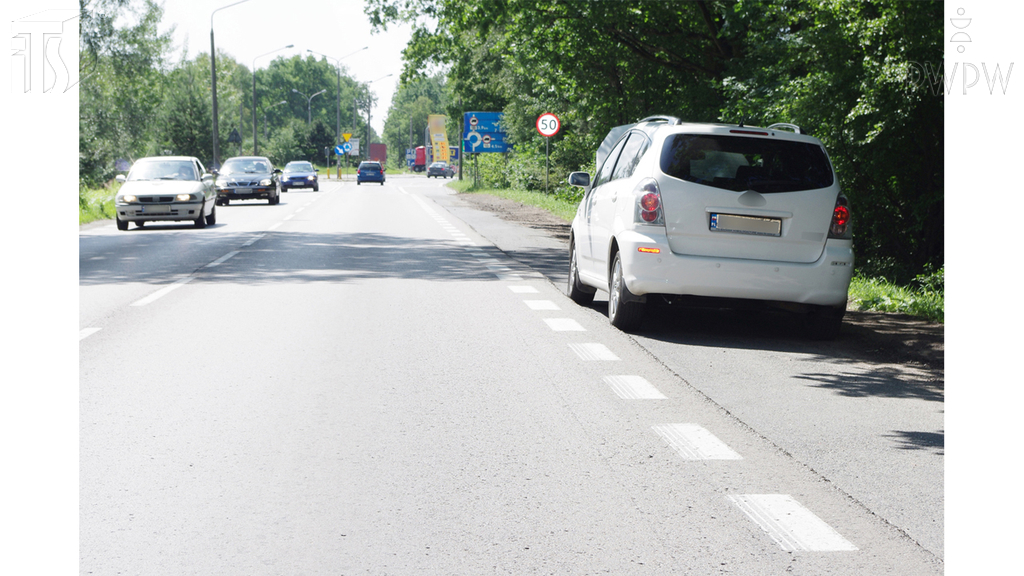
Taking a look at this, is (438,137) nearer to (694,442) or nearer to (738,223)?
(738,223)

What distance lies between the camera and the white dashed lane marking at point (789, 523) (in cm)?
410

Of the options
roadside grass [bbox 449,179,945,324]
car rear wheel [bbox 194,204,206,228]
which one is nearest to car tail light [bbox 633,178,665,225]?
roadside grass [bbox 449,179,945,324]

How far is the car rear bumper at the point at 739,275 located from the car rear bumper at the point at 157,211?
17495mm

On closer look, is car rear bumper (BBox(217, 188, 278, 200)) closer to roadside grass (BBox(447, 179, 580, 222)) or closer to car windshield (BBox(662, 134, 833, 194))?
roadside grass (BBox(447, 179, 580, 222))

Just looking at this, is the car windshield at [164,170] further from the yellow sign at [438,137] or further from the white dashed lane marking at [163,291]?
the yellow sign at [438,137]

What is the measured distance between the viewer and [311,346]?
8.65 meters

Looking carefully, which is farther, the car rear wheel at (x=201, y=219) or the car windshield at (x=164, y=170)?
the car windshield at (x=164, y=170)

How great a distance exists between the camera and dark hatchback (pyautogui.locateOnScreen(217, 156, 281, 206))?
3800cm

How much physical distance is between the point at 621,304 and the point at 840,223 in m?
1.82

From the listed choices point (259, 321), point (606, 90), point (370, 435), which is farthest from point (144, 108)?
point (370, 435)

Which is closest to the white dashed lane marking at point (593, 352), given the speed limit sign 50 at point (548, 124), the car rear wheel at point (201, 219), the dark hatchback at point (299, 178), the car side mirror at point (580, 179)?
the car side mirror at point (580, 179)

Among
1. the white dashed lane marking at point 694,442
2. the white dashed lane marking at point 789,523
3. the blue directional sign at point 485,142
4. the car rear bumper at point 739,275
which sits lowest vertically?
the white dashed lane marking at point 789,523

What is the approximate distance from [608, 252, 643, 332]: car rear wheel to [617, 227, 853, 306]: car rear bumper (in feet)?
1.08
